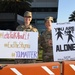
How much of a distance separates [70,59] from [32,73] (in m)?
0.98

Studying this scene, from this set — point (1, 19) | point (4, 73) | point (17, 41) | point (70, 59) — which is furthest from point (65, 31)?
point (1, 19)

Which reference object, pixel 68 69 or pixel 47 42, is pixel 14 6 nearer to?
pixel 47 42

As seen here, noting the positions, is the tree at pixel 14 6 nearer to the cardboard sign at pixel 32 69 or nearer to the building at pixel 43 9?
the building at pixel 43 9

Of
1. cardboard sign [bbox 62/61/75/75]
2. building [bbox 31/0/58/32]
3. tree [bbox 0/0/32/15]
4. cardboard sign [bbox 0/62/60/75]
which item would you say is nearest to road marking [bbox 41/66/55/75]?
cardboard sign [bbox 0/62/60/75]

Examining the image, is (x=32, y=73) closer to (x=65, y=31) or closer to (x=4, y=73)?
(x=4, y=73)

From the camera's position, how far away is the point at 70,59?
19.3 ft

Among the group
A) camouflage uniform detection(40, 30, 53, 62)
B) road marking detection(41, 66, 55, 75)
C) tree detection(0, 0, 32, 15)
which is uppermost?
tree detection(0, 0, 32, 15)

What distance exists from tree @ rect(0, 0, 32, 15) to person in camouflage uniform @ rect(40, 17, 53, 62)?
45128mm

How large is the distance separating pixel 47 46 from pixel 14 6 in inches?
1862

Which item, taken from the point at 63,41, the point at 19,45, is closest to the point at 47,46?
the point at 63,41

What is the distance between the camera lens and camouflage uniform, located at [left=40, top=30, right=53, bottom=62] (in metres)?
6.35

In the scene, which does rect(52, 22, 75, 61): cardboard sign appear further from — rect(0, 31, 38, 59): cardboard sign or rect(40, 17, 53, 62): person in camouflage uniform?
rect(0, 31, 38, 59): cardboard sign

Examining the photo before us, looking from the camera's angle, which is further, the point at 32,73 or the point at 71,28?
the point at 71,28

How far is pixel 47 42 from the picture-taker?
6414 millimetres
